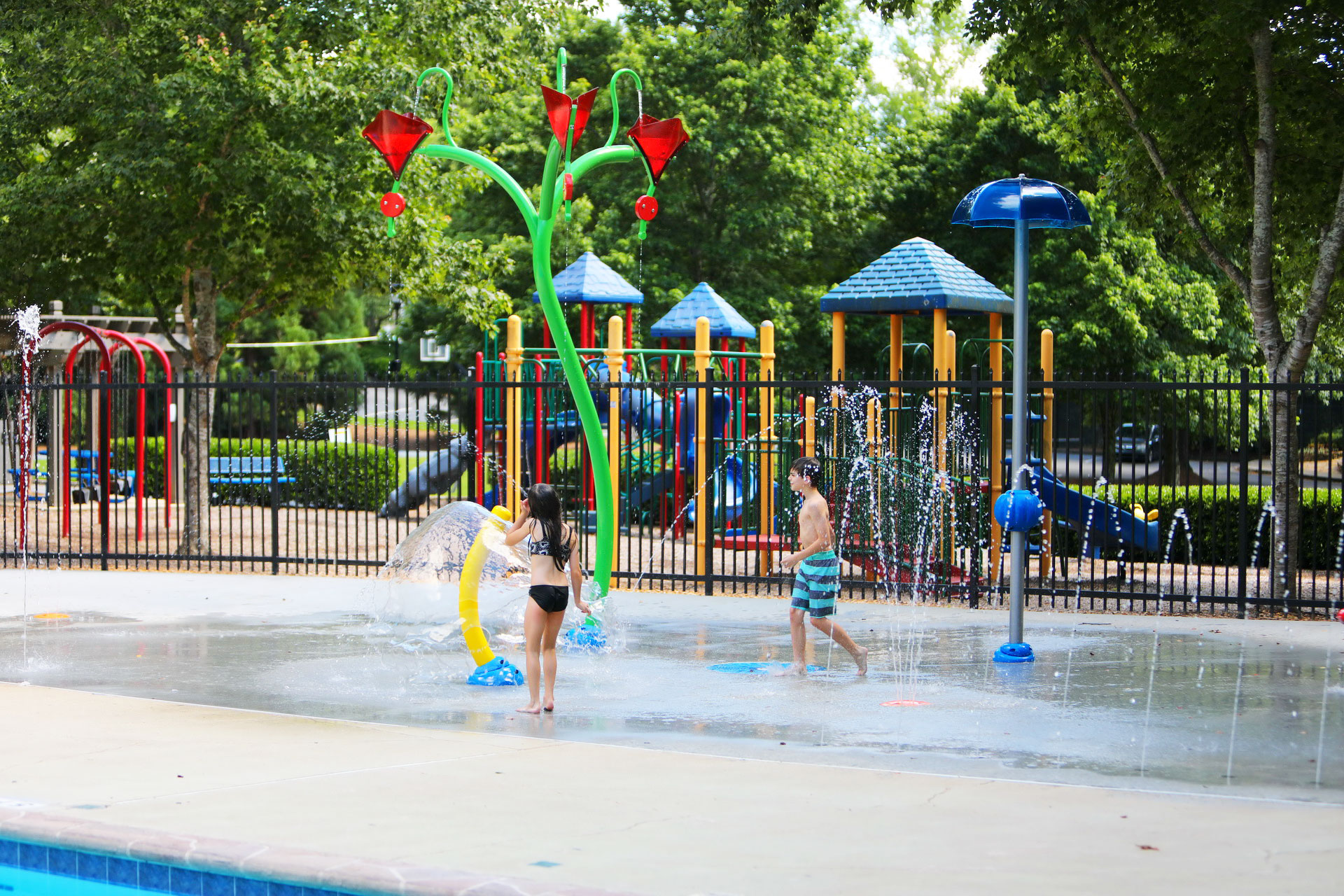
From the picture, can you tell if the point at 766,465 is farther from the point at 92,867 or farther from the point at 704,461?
the point at 92,867

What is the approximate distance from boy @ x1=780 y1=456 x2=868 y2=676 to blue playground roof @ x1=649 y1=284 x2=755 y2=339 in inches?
451

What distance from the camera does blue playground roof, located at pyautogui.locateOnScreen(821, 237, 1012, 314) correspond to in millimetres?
15531

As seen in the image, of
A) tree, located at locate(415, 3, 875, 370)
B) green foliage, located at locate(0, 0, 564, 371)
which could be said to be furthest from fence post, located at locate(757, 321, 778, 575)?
tree, located at locate(415, 3, 875, 370)

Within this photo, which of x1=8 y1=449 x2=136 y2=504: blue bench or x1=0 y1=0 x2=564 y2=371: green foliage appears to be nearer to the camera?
x1=0 y1=0 x2=564 y2=371: green foliage

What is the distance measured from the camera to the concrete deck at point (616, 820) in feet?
16.4

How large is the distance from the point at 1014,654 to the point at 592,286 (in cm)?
1188

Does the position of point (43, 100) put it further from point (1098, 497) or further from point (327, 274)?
point (1098, 497)

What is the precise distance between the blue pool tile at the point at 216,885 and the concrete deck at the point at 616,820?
5 cm

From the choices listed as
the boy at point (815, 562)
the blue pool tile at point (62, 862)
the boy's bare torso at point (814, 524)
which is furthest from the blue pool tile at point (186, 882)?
the boy's bare torso at point (814, 524)

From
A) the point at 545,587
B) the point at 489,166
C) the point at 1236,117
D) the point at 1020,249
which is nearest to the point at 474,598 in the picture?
the point at 545,587

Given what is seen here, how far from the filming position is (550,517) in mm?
8516

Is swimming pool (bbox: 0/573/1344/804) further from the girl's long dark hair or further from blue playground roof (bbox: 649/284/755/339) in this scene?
blue playground roof (bbox: 649/284/755/339)

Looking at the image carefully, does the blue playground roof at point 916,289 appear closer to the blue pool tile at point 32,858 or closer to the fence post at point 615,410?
the fence post at point 615,410

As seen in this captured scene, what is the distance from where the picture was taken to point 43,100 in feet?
58.2
